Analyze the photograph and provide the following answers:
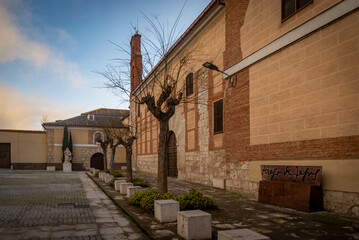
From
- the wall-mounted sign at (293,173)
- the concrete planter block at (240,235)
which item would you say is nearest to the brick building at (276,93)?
the wall-mounted sign at (293,173)

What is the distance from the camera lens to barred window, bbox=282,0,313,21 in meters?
8.00

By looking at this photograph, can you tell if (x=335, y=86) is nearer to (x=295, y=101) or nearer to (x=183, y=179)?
(x=295, y=101)

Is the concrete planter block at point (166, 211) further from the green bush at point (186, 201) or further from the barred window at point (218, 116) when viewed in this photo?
the barred window at point (218, 116)

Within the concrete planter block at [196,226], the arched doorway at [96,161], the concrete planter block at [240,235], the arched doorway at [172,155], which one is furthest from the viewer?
the arched doorway at [96,161]

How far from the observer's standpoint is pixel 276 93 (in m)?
9.00

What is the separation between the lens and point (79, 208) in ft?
26.0

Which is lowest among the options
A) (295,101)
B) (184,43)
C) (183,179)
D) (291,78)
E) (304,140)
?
(183,179)

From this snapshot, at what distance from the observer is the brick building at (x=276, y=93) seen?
22.0 ft

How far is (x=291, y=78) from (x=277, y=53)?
3.60ft

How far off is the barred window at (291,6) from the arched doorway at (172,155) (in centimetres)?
1143

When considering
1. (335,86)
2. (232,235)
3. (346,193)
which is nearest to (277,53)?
(335,86)

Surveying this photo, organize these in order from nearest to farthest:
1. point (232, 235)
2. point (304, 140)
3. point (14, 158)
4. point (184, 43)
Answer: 1. point (232, 235)
2. point (304, 140)
3. point (184, 43)
4. point (14, 158)

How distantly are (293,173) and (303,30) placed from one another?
4.02 meters

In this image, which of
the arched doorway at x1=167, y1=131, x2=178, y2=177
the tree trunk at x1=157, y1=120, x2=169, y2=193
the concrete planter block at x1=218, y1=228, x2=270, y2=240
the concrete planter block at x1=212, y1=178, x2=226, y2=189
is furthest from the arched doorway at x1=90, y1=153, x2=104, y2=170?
the concrete planter block at x1=218, y1=228, x2=270, y2=240
